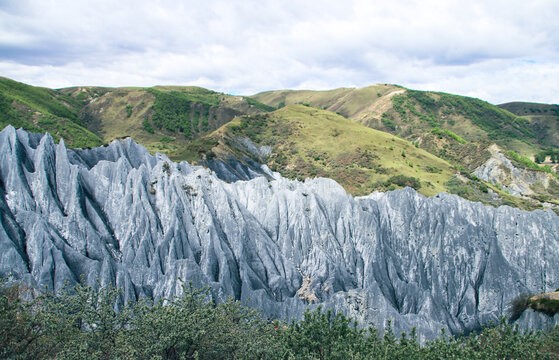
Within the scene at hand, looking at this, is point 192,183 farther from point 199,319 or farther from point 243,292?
point 199,319

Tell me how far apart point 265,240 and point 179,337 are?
2327cm

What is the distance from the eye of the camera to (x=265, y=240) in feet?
136

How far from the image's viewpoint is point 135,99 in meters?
150

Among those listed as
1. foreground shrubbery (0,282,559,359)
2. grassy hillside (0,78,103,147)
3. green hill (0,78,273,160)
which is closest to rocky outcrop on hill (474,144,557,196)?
foreground shrubbery (0,282,559,359)

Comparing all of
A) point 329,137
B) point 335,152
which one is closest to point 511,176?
point 335,152

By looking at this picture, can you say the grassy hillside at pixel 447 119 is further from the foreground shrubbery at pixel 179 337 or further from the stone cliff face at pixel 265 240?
the foreground shrubbery at pixel 179 337

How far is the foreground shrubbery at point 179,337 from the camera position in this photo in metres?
16.2

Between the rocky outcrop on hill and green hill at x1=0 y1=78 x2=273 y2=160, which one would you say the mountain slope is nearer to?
the rocky outcrop on hill

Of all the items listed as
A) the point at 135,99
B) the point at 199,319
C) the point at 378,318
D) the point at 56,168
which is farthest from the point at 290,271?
the point at 135,99

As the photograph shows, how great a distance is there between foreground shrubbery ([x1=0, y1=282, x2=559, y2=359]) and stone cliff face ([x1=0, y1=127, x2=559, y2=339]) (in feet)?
28.5

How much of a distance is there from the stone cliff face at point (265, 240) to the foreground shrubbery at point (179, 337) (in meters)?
8.68

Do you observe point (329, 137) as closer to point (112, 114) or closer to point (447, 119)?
point (112, 114)

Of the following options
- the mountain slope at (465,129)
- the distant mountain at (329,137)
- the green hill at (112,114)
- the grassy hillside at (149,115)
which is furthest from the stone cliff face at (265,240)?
the grassy hillside at (149,115)

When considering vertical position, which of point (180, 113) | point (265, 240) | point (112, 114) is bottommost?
point (265, 240)
